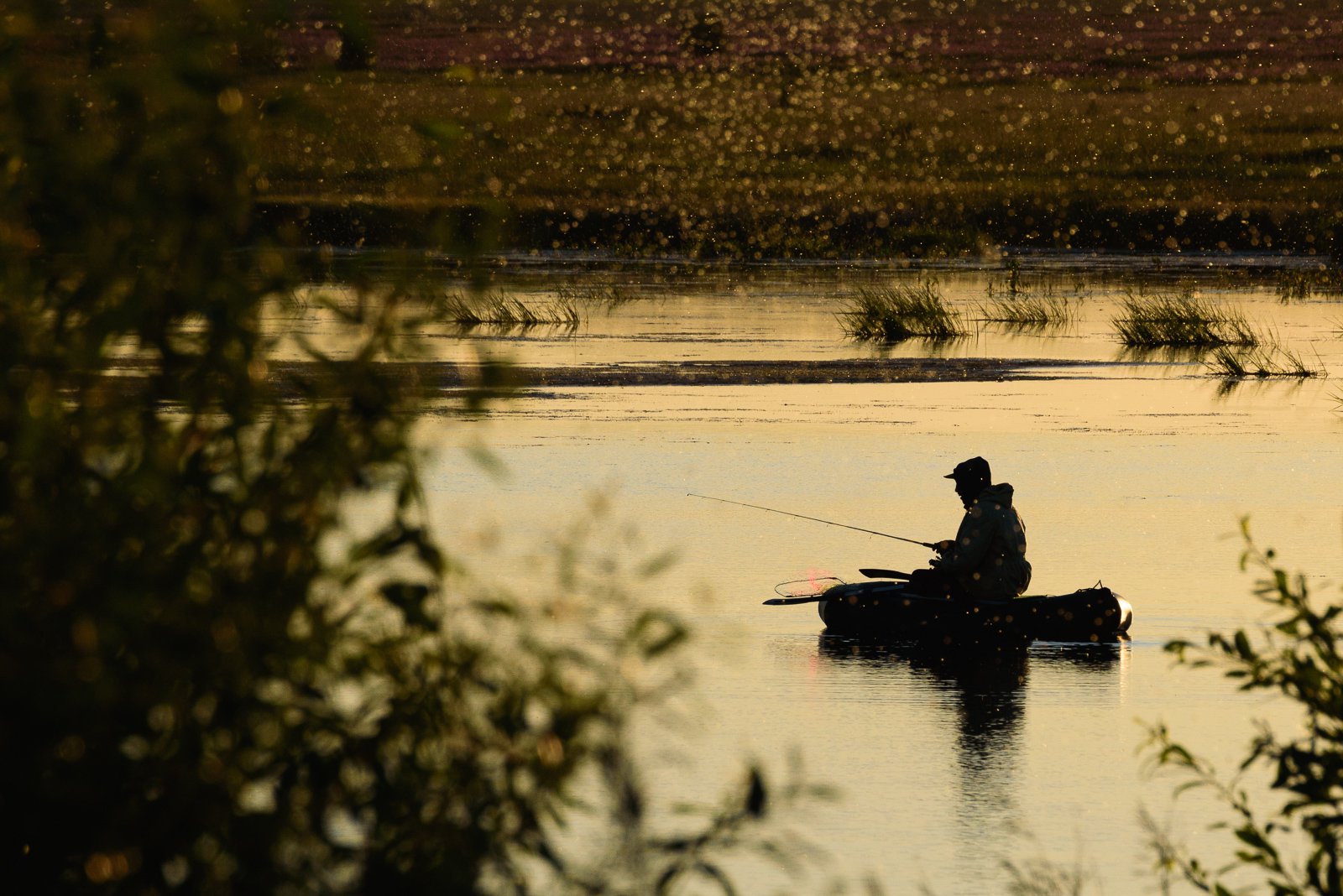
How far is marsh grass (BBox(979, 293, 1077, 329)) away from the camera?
37750 mm

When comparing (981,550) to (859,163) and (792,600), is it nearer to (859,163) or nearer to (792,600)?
(792,600)

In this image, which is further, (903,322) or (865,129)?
(865,129)

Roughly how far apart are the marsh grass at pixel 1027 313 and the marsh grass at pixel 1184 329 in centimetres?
193

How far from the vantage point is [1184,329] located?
34.5 meters

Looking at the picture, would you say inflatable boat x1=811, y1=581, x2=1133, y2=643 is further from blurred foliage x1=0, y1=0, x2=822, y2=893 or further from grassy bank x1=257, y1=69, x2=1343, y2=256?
grassy bank x1=257, y1=69, x2=1343, y2=256

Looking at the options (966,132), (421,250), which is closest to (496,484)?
(421,250)

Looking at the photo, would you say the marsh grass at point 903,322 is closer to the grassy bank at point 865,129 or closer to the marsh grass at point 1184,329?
the marsh grass at point 1184,329

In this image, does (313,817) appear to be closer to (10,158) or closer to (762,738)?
(10,158)

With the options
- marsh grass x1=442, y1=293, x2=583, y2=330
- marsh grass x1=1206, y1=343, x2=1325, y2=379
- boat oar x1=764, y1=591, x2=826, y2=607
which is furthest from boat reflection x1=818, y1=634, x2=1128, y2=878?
marsh grass x1=442, y1=293, x2=583, y2=330

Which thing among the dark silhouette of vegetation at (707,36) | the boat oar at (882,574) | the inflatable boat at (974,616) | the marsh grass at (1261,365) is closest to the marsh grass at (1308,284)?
the marsh grass at (1261,365)

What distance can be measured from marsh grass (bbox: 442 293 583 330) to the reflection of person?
62.3 feet

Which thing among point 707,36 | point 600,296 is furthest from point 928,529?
point 707,36

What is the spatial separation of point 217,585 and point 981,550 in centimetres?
976

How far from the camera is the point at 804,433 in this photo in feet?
82.8
